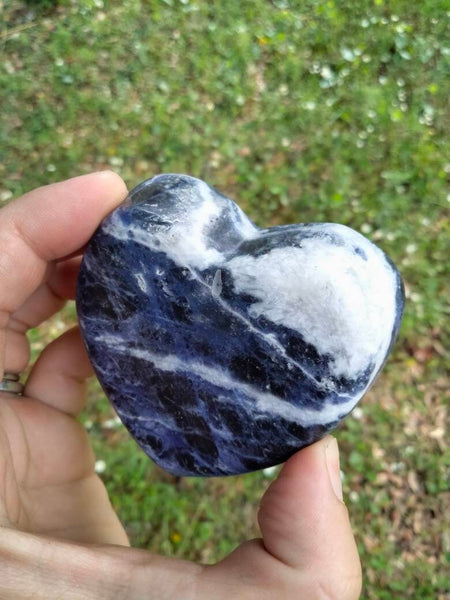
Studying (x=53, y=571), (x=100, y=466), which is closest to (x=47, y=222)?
(x=53, y=571)

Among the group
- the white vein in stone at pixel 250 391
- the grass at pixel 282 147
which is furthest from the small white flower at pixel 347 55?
the white vein in stone at pixel 250 391

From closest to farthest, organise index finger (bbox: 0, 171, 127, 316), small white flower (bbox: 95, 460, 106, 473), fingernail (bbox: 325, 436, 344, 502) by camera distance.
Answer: fingernail (bbox: 325, 436, 344, 502) < index finger (bbox: 0, 171, 127, 316) < small white flower (bbox: 95, 460, 106, 473)

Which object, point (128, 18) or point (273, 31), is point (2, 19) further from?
point (273, 31)

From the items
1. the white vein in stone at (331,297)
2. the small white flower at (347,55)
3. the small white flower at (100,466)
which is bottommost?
the small white flower at (100,466)

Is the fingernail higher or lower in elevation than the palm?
higher

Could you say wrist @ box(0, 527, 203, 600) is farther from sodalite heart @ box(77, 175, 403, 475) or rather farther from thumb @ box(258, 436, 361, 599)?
sodalite heart @ box(77, 175, 403, 475)

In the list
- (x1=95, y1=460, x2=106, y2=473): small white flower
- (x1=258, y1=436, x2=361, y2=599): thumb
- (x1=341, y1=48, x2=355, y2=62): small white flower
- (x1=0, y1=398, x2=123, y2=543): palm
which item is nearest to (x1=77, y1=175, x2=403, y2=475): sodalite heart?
(x1=258, y1=436, x2=361, y2=599): thumb

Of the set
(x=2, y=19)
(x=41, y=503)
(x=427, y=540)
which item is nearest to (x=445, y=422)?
(x=427, y=540)

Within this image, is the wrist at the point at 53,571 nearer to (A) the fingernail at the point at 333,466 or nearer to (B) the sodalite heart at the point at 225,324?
→ (B) the sodalite heart at the point at 225,324
